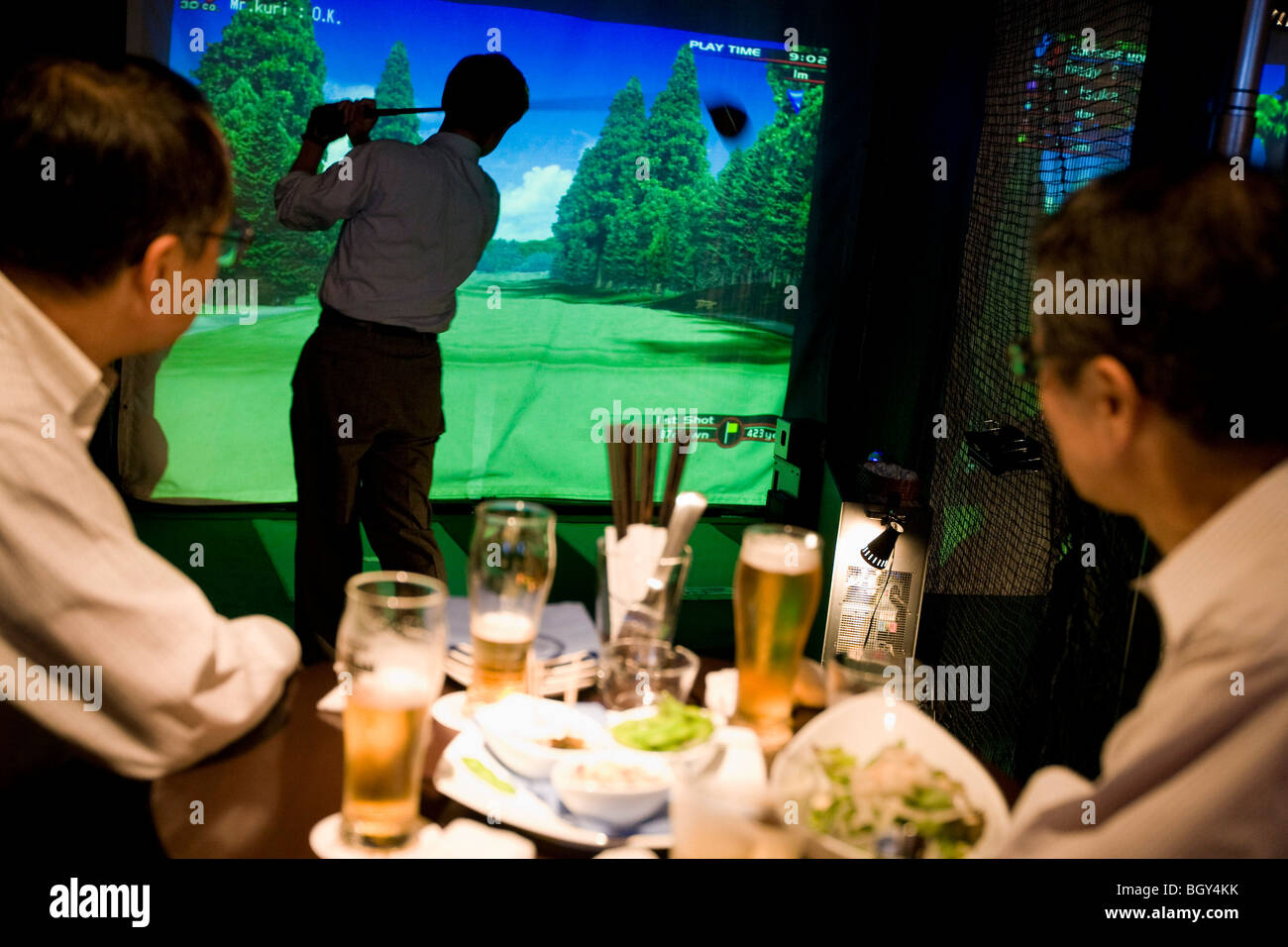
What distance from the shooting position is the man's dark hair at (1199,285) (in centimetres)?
99

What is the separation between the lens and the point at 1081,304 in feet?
3.57

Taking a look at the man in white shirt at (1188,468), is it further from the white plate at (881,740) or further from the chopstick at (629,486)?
the chopstick at (629,486)

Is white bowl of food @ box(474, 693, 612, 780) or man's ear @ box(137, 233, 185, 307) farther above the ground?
man's ear @ box(137, 233, 185, 307)

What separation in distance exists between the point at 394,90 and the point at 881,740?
4091 millimetres

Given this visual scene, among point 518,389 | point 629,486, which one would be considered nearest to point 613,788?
point 629,486

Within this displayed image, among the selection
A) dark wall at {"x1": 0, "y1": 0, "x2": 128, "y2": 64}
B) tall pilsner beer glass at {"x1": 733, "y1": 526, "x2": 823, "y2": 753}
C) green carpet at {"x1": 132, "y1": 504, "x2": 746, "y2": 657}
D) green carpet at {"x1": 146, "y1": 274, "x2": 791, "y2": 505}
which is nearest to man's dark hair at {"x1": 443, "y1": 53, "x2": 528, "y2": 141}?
dark wall at {"x1": 0, "y1": 0, "x2": 128, "y2": 64}

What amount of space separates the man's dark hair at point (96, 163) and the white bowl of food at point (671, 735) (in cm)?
80

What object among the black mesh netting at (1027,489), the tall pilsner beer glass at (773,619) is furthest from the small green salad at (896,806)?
the black mesh netting at (1027,489)

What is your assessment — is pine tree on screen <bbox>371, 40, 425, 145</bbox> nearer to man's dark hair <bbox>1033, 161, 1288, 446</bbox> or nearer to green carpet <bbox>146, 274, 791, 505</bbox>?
green carpet <bbox>146, 274, 791, 505</bbox>

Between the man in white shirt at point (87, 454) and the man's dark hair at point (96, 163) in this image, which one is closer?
the man in white shirt at point (87, 454)

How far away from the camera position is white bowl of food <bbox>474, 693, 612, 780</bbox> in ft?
4.01

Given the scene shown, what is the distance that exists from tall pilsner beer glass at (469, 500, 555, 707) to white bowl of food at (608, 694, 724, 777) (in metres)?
0.17

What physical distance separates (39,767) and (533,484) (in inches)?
149

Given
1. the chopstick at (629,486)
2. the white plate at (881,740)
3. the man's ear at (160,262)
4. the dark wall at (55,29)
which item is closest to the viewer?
the white plate at (881,740)
